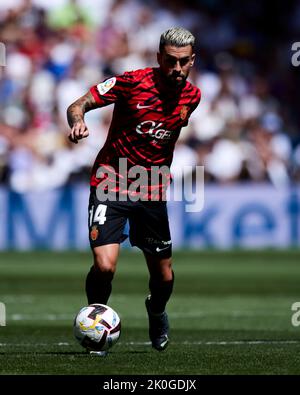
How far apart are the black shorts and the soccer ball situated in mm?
529

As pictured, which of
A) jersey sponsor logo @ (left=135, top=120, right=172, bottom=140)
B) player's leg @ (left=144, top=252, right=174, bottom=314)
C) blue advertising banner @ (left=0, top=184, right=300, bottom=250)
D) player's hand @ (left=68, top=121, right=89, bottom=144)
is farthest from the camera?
blue advertising banner @ (left=0, top=184, right=300, bottom=250)

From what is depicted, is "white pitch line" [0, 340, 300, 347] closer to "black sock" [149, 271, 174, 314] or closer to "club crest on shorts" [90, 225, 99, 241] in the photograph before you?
"black sock" [149, 271, 174, 314]

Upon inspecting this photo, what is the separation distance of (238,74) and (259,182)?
3.03 m

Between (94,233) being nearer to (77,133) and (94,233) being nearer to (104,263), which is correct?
(104,263)

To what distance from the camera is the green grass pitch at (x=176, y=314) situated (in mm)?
7824

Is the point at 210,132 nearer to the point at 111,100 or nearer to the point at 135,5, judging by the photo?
the point at 135,5

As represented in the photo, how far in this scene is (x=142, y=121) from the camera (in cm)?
855

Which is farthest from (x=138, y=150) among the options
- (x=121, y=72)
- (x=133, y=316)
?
(x=121, y=72)

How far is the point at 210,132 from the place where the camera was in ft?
72.6

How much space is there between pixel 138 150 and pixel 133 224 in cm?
61

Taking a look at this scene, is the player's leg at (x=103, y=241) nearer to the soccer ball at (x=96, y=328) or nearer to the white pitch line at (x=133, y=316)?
the soccer ball at (x=96, y=328)

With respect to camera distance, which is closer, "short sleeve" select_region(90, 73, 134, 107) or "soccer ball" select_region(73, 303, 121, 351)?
"soccer ball" select_region(73, 303, 121, 351)

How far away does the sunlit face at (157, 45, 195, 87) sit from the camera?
8.35 meters

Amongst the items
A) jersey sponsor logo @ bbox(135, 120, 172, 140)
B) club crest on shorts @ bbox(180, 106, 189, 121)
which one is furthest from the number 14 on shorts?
club crest on shorts @ bbox(180, 106, 189, 121)
